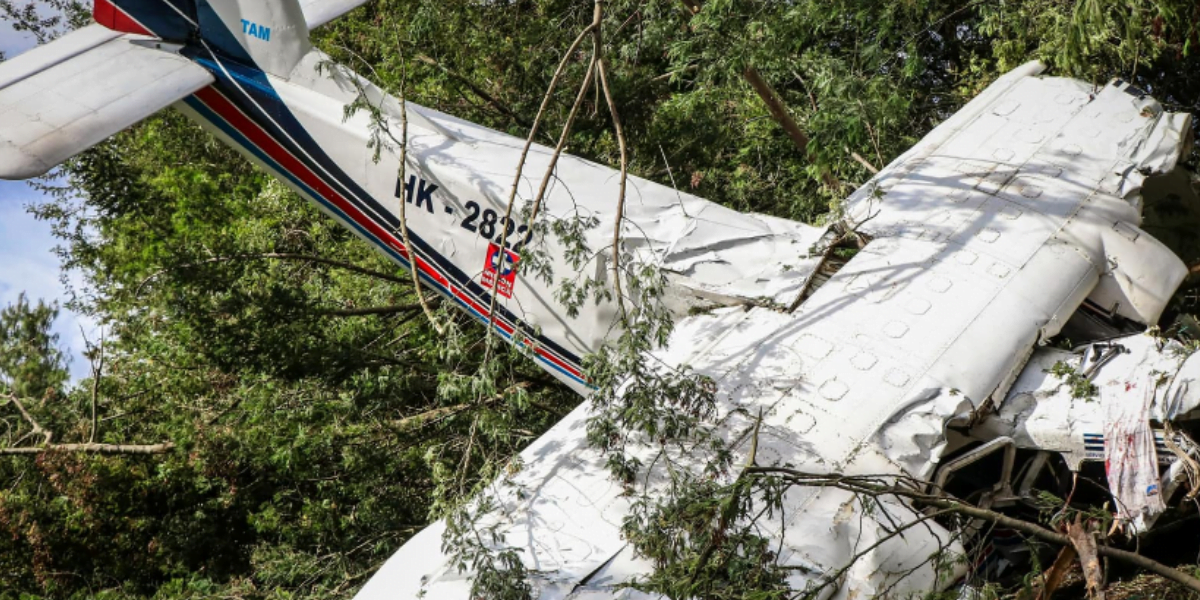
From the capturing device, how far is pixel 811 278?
237 inches

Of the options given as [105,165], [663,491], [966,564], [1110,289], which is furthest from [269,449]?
[1110,289]

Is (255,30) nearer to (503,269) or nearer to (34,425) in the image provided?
(503,269)

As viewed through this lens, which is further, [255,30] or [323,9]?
[323,9]

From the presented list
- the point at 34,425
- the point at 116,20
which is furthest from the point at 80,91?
the point at 34,425

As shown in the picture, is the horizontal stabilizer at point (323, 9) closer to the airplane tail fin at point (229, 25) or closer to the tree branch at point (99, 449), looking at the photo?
the airplane tail fin at point (229, 25)

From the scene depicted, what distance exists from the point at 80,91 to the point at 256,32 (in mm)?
1274

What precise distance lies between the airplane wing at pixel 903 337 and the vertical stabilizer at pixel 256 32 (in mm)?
3171

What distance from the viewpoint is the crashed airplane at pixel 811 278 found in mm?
4910

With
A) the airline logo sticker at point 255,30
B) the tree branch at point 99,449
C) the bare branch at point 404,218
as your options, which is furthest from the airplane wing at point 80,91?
the tree branch at point 99,449

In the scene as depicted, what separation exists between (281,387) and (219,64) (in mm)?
2303

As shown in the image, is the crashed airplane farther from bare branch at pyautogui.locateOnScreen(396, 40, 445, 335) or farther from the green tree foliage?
the green tree foliage

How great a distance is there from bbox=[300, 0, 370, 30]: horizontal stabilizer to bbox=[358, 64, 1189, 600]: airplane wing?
10.8ft

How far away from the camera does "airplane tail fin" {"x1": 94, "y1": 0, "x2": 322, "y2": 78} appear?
6.72 metres

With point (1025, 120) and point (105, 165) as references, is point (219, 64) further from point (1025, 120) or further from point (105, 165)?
point (1025, 120)
